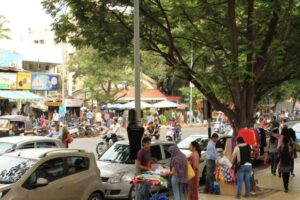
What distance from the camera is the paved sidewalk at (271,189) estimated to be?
13.4 meters

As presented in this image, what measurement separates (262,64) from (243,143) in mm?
2662

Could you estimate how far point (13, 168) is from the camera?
9.51m

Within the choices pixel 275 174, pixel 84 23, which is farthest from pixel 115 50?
pixel 275 174

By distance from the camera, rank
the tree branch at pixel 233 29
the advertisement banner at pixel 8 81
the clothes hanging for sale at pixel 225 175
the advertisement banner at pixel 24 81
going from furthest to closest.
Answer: the advertisement banner at pixel 24 81
the advertisement banner at pixel 8 81
the tree branch at pixel 233 29
the clothes hanging for sale at pixel 225 175

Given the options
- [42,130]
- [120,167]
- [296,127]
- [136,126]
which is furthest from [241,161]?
[42,130]

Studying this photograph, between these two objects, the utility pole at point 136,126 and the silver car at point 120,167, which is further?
the silver car at point 120,167

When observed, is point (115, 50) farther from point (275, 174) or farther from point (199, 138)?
point (275, 174)

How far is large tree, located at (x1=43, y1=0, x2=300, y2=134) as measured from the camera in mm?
13953

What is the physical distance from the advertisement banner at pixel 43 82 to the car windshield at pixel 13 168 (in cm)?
3019

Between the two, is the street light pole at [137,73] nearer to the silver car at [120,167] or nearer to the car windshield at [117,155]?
the silver car at [120,167]

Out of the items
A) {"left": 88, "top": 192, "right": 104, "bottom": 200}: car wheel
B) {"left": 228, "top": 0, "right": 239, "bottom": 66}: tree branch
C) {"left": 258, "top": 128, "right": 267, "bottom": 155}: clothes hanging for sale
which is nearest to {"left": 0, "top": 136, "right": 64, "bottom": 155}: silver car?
{"left": 88, "top": 192, "right": 104, "bottom": 200}: car wheel

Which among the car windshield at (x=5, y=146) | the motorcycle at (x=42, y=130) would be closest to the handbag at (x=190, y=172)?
the car windshield at (x=5, y=146)

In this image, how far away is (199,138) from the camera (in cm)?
1789

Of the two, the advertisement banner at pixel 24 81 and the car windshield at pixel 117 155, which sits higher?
the advertisement banner at pixel 24 81
